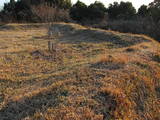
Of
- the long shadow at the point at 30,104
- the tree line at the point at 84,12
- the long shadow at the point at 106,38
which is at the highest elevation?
the tree line at the point at 84,12

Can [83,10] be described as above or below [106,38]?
above

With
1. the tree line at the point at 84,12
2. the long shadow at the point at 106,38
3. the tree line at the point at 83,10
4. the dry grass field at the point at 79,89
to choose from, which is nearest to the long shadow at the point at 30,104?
the dry grass field at the point at 79,89

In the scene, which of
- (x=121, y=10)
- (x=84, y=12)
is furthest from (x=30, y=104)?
(x=121, y=10)

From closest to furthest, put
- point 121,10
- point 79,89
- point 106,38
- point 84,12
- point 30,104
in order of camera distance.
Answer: point 30,104
point 79,89
point 106,38
point 121,10
point 84,12

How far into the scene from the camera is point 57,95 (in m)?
3.54

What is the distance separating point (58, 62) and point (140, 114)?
10.5ft

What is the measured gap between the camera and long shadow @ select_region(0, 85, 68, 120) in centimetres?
320

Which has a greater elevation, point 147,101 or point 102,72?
point 102,72

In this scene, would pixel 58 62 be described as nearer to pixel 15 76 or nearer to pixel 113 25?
pixel 15 76

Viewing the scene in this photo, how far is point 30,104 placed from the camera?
11.2 feet

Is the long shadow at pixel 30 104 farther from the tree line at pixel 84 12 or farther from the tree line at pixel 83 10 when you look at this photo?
the tree line at pixel 83 10

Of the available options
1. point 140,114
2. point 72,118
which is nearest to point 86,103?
point 72,118

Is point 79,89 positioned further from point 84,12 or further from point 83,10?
→ point 83,10

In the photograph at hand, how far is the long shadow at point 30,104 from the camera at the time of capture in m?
3.20
